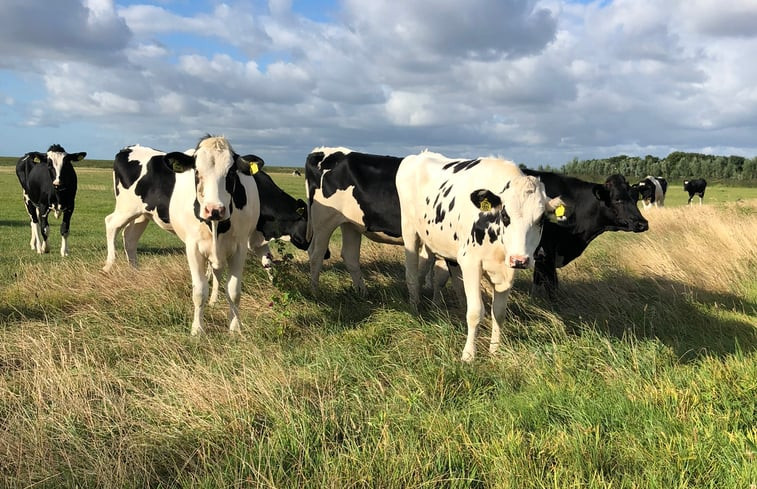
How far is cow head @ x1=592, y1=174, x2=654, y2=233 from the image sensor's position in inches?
331

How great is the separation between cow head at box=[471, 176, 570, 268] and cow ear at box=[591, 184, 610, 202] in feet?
10.9

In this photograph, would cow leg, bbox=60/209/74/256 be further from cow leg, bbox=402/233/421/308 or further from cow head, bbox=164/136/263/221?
cow leg, bbox=402/233/421/308

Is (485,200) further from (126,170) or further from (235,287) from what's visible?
(126,170)

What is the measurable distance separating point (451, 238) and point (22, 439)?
442cm

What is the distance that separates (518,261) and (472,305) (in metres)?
0.89

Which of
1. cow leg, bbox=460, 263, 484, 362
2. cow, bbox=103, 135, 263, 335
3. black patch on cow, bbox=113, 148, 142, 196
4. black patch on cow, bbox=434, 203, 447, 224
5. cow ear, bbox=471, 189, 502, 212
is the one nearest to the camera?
cow ear, bbox=471, 189, 502, 212


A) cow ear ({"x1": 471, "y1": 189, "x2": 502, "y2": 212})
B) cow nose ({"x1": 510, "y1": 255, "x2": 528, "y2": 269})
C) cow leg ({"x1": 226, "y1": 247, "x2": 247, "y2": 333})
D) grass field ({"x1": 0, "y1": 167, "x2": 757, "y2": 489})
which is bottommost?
grass field ({"x1": 0, "y1": 167, "x2": 757, "y2": 489})

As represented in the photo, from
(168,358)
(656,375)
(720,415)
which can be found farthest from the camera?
(168,358)

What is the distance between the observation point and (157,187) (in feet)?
30.5

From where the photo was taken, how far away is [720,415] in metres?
3.83

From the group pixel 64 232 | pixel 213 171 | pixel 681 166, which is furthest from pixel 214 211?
pixel 681 166

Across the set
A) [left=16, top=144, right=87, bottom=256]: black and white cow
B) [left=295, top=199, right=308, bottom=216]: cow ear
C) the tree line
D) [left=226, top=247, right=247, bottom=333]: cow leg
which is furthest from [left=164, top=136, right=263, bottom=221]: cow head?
the tree line

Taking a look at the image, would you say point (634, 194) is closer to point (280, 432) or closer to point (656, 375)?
point (656, 375)

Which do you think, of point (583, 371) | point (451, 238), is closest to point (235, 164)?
point (451, 238)
